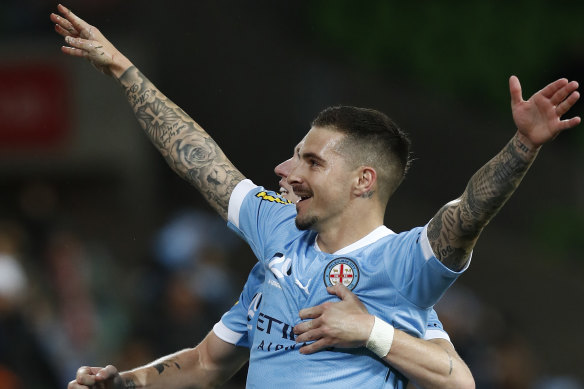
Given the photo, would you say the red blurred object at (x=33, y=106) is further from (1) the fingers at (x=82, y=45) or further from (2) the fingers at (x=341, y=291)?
(2) the fingers at (x=341, y=291)

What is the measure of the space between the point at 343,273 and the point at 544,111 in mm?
987

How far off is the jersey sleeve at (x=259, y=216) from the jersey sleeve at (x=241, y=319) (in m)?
0.26

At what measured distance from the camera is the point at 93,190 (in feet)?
44.6

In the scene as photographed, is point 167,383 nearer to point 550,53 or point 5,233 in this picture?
point 5,233

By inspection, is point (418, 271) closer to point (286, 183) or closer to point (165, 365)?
point (286, 183)

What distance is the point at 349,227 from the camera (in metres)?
4.01

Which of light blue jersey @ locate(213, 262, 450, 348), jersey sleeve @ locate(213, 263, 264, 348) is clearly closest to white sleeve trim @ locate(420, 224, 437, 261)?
light blue jersey @ locate(213, 262, 450, 348)

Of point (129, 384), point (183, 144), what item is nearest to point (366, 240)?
point (183, 144)

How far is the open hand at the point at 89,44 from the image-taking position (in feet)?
14.8

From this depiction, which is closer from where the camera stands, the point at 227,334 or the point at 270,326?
the point at 270,326

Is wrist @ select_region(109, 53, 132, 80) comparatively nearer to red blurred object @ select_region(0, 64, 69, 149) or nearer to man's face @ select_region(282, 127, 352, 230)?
man's face @ select_region(282, 127, 352, 230)

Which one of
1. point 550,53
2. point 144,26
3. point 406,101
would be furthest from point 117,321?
point 550,53

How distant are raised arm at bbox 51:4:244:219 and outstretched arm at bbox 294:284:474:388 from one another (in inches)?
35.5

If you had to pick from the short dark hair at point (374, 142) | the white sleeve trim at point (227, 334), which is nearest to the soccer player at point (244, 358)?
the white sleeve trim at point (227, 334)
